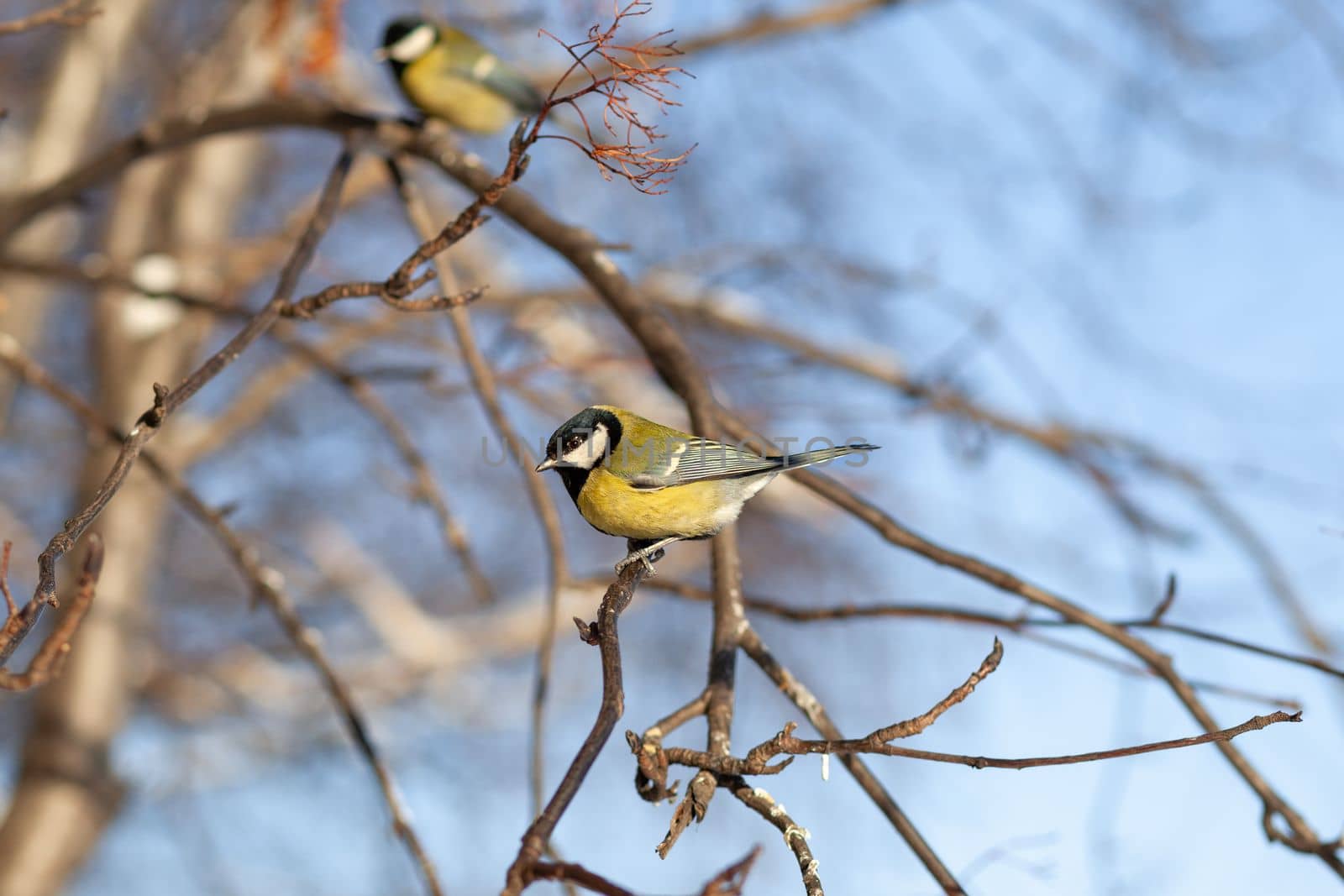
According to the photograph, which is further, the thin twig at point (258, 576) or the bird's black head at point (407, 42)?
the bird's black head at point (407, 42)

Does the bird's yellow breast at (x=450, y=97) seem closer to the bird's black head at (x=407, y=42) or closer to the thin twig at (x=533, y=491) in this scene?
the bird's black head at (x=407, y=42)

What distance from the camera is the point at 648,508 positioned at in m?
2.05

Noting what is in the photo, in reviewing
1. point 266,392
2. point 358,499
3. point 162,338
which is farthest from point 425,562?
point 162,338

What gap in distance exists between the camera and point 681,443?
2193 millimetres

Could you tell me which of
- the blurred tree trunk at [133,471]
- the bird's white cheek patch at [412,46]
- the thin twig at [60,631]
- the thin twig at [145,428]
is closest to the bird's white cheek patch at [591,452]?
the thin twig at [145,428]

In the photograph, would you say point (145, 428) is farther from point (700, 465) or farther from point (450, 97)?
point (450, 97)

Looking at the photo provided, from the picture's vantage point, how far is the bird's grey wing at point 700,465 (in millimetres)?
2100

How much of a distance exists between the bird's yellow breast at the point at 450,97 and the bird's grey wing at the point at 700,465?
2800 millimetres

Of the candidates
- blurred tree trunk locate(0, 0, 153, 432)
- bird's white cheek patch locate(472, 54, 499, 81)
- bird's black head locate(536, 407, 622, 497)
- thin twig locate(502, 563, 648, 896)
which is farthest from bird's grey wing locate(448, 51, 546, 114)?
thin twig locate(502, 563, 648, 896)

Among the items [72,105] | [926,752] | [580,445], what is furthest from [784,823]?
[72,105]

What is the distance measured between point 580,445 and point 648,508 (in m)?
0.19

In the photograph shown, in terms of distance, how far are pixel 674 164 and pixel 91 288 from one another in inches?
113

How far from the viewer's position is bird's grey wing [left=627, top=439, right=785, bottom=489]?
210 centimetres

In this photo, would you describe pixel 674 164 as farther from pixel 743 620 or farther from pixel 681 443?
pixel 743 620
